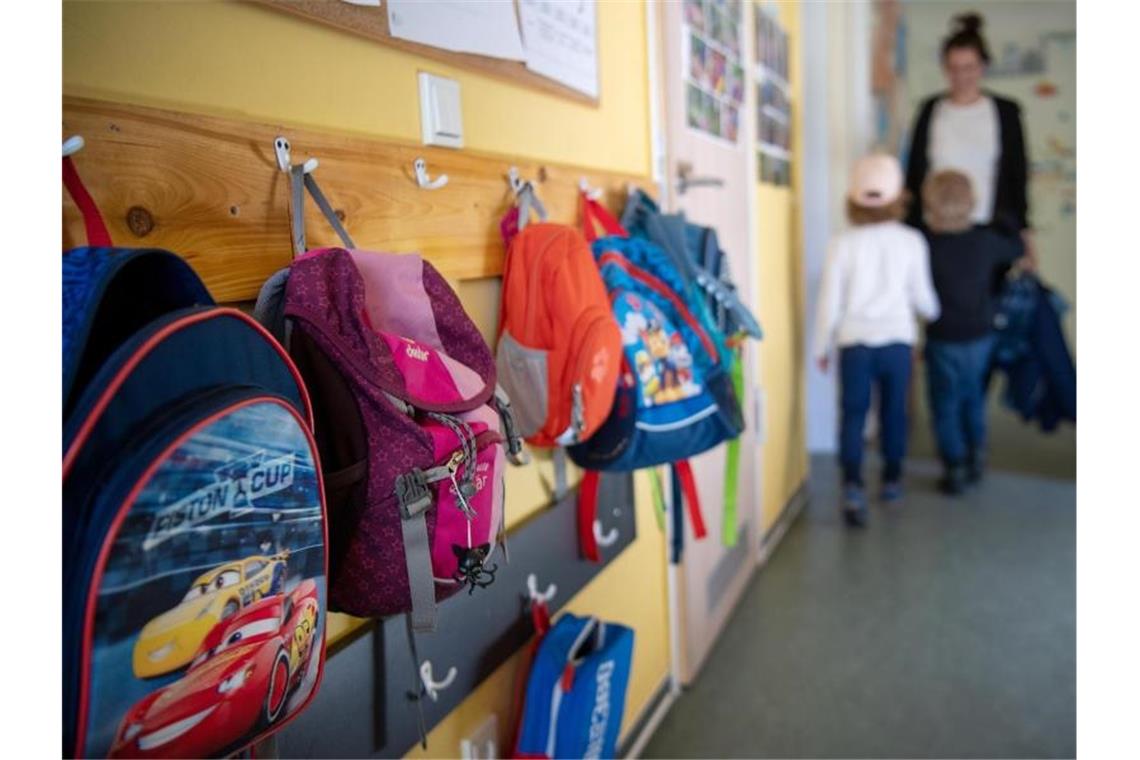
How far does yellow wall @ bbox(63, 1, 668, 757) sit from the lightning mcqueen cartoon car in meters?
0.27

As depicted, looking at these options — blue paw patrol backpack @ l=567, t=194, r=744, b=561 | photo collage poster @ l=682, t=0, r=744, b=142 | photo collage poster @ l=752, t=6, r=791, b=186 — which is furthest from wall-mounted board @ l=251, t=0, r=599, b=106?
photo collage poster @ l=752, t=6, r=791, b=186

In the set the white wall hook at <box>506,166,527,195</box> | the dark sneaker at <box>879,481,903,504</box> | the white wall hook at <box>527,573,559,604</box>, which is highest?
the white wall hook at <box>506,166,527,195</box>

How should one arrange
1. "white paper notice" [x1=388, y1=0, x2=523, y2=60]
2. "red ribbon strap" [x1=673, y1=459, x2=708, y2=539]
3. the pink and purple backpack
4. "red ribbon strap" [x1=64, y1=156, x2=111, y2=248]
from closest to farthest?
"red ribbon strap" [x1=64, y1=156, x2=111, y2=248] < the pink and purple backpack < "white paper notice" [x1=388, y1=0, x2=523, y2=60] < "red ribbon strap" [x1=673, y1=459, x2=708, y2=539]

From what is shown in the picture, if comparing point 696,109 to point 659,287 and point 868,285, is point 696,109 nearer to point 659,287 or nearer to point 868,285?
point 659,287

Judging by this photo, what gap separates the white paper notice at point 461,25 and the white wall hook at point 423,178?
126 mm

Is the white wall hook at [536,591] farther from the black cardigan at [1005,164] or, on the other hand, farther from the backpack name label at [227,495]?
the black cardigan at [1005,164]

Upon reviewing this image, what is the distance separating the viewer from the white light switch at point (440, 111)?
0.95m

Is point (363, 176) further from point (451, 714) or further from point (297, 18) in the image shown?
point (451, 714)

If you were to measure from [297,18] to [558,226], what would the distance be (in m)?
0.41

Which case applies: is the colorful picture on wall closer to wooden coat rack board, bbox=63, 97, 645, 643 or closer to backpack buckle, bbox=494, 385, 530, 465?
wooden coat rack board, bbox=63, 97, 645, 643

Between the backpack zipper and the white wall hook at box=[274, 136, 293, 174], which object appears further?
the backpack zipper

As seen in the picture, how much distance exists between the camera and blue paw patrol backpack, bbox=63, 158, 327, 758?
1.48 ft

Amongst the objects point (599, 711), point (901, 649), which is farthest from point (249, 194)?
point (901, 649)

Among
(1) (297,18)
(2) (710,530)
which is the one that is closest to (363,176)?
(1) (297,18)
